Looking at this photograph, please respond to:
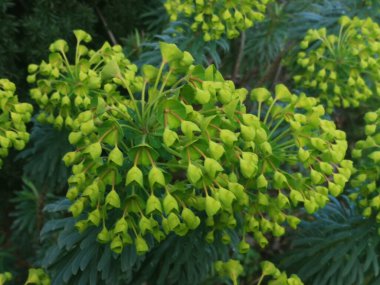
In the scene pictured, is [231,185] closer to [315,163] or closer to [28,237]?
[315,163]

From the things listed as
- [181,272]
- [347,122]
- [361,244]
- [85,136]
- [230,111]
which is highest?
[230,111]

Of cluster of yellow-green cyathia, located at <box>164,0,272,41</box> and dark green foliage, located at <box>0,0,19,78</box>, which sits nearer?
cluster of yellow-green cyathia, located at <box>164,0,272,41</box>

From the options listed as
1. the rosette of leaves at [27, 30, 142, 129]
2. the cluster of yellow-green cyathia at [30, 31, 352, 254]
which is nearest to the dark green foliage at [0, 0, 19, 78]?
the rosette of leaves at [27, 30, 142, 129]

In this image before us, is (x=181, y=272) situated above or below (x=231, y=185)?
below

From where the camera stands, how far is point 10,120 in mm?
1854

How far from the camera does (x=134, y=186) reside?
1.48 meters

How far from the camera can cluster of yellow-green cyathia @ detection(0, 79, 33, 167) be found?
1740 mm

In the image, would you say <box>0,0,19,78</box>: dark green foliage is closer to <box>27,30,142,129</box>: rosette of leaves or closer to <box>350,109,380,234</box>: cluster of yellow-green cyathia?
<box>27,30,142,129</box>: rosette of leaves

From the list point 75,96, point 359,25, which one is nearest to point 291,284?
point 75,96

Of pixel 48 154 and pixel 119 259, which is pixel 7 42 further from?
pixel 119 259

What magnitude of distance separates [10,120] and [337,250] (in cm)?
162

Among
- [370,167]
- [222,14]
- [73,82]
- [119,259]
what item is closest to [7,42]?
[73,82]

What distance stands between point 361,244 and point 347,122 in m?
2.50

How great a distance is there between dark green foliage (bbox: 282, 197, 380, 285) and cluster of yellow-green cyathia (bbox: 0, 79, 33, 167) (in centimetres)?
148
